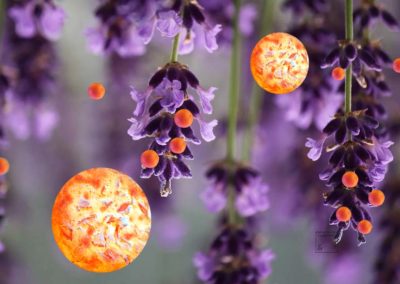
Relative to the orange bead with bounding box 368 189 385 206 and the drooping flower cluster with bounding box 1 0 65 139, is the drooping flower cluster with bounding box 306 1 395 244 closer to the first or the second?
the orange bead with bounding box 368 189 385 206

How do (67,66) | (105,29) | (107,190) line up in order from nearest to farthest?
(107,190)
(105,29)
(67,66)

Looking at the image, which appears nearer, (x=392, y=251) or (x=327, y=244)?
(x=327, y=244)

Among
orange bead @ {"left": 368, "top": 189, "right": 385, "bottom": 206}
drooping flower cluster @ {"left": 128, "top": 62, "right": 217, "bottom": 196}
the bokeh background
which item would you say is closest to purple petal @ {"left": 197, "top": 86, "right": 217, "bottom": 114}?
drooping flower cluster @ {"left": 128, "top": 62, "right": 217, "bottom": 196}

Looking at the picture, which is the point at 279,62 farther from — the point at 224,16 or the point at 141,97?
the point at 224,16

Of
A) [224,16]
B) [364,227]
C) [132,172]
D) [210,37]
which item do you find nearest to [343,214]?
[364,227]

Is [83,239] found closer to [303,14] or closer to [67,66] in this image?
[303,14]

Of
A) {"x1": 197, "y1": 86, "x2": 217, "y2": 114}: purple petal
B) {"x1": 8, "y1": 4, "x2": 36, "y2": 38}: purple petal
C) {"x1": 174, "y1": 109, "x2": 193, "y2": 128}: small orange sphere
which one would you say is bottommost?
{"x1": 174, "y1": 109, "x2": 193, "y2": 128}: small orange sphere

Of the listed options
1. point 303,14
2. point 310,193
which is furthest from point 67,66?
point 303,14
